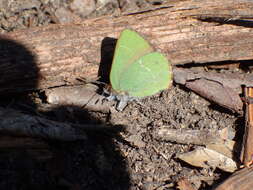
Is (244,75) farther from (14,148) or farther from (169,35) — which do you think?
(14,148)

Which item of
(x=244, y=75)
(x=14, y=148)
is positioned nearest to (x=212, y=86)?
(x=244, y=75)

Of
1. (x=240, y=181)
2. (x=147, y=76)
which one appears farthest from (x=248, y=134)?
(x=147, y=76)

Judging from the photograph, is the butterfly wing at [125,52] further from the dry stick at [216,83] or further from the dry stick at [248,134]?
the dry stick at [248,134]

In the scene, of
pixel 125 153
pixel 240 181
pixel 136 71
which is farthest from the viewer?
pixel 136 71

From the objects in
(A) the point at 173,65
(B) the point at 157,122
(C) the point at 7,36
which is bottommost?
(B) the point at 157,122

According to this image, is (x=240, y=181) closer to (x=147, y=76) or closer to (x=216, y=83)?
(x=216, y=83)
